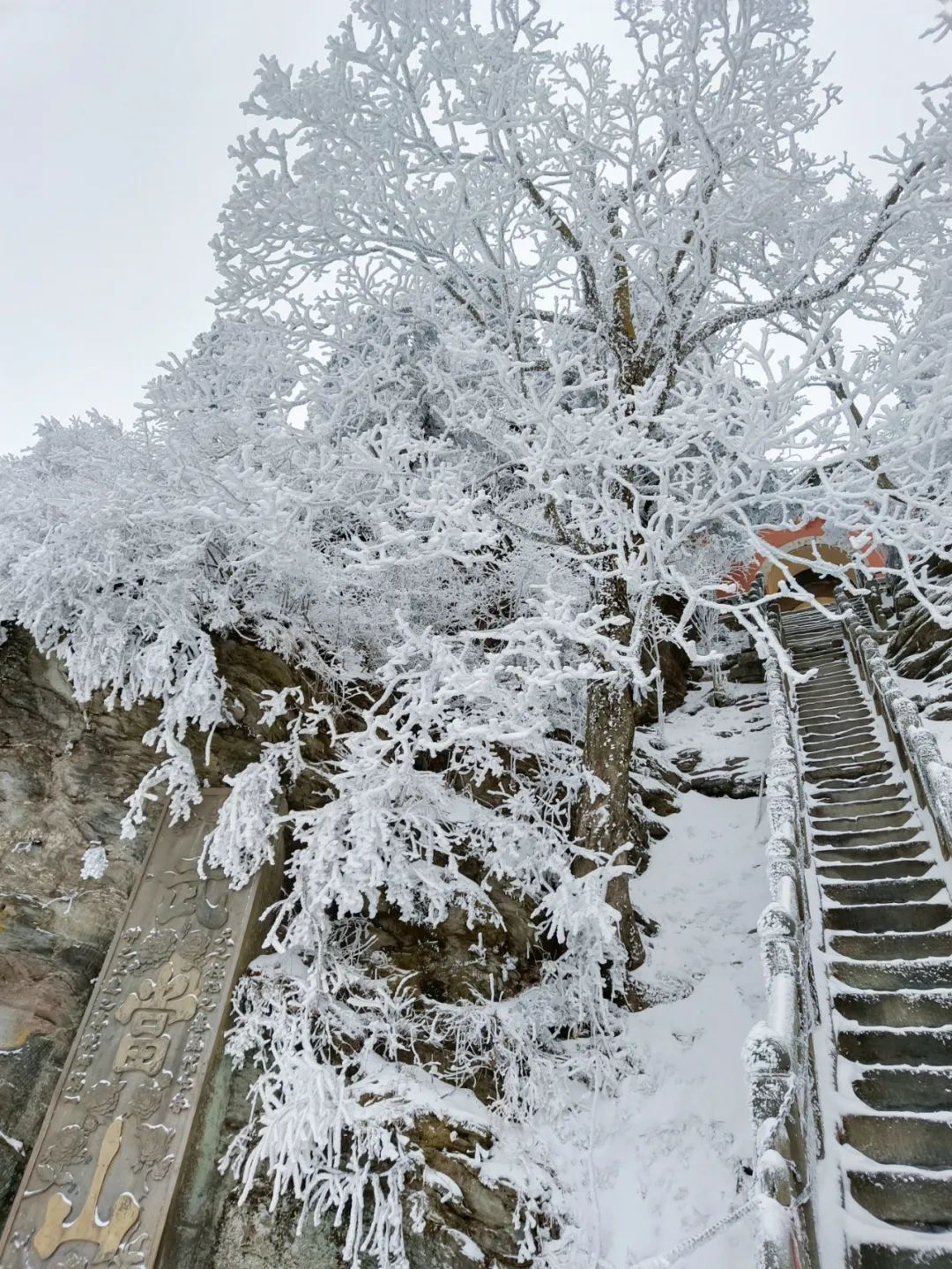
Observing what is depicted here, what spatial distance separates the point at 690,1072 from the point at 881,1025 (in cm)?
152

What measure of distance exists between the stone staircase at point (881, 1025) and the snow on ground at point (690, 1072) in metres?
0.66

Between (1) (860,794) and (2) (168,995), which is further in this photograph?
(1) (860,794)

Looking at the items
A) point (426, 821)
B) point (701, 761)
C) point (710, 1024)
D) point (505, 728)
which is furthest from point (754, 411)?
point (701, 761)

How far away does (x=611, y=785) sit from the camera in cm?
633

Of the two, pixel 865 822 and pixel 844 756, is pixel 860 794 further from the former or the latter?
pixel 844 756

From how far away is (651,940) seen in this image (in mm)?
6945

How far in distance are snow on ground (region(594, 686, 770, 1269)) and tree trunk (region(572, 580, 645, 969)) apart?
0.65m

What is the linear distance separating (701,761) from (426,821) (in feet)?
23.1

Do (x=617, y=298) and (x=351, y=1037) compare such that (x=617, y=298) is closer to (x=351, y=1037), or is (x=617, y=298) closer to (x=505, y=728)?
(x=505, y=728)

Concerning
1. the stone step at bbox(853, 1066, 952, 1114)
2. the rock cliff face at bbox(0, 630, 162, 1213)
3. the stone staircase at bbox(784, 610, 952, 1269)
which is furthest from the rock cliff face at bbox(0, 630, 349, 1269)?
the stone step at bbox(853, 1066, 952, 1114)

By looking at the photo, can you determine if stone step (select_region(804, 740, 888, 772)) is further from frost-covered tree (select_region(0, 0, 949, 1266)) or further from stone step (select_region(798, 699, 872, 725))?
frost-covered tree (select_region(0, 0, 949, 1266))

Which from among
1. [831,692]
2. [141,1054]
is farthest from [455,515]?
[831,692]

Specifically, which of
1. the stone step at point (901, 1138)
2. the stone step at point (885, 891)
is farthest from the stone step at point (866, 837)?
the stone step at point (901, 1138)

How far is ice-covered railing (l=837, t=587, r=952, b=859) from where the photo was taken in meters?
5.42
